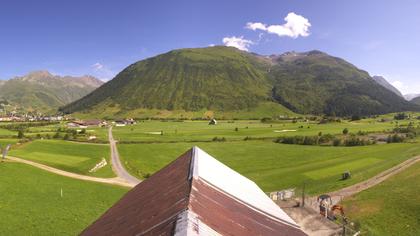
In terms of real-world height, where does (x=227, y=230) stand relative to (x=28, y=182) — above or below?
above

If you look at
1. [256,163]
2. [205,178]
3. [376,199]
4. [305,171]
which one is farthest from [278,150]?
[205,178]

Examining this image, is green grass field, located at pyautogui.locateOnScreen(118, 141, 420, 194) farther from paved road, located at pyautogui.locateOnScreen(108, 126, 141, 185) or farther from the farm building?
the farm building

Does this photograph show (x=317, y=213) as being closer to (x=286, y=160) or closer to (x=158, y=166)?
(x=286, y=160)

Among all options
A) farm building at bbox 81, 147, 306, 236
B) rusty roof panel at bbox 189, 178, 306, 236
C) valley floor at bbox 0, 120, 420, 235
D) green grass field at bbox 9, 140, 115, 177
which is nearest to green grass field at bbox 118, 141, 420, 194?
valley floor at bbox 0, 120, 420, 235

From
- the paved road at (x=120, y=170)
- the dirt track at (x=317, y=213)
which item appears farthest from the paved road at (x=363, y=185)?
the paved road at (x=120, y=170)

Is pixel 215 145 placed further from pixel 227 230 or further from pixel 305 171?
pixel 227 230

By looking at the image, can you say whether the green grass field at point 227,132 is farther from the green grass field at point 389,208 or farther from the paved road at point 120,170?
the green grass field at point 389,208

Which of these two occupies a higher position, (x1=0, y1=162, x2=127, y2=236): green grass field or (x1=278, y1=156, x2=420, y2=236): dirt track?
(x1=278, y1=156, x2=420, y2=236): dirt track
